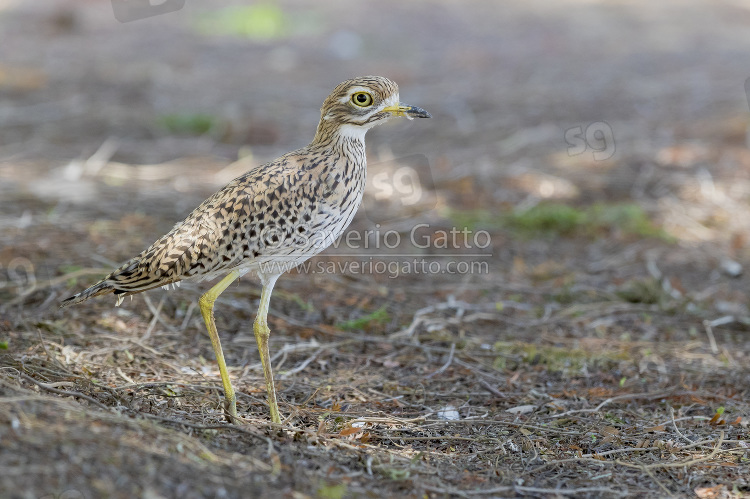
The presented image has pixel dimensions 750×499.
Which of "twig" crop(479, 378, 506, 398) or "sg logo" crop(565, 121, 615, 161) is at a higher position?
Answer: "sg logo" crop(565, 121, 615, 161)

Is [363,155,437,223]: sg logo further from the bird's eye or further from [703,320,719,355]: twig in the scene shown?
the bird's eye

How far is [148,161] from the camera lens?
28.8ft

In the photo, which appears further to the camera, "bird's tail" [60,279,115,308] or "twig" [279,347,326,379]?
"twig" [279,347,326,379]

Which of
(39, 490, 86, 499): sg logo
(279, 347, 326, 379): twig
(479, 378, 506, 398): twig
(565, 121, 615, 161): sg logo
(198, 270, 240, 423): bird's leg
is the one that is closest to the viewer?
(39, 490, 86, 499): sg logo

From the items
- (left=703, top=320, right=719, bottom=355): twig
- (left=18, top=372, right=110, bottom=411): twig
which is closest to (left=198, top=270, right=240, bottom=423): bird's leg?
(left=18, top=372, right=110, bottom=411): twig

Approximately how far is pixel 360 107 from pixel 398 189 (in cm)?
410

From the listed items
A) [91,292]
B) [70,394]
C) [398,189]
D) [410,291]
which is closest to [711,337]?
[410,291]

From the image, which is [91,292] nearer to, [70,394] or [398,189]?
[70,394]

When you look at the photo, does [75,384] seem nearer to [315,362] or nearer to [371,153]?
[315,362]

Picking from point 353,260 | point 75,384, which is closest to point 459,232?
point 353,260

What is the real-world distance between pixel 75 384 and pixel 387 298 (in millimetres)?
2655

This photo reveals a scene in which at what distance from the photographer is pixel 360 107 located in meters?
4.37

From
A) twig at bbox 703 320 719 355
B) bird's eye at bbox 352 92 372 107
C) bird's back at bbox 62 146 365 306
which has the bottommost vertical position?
twig at bbox 703 320 719 355

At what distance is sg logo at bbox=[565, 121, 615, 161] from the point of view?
9.56 meters
